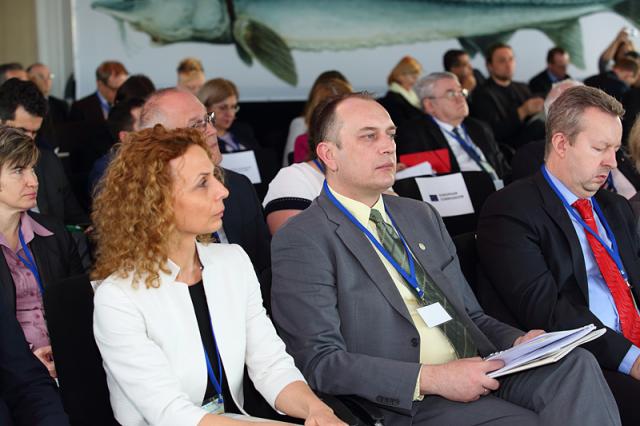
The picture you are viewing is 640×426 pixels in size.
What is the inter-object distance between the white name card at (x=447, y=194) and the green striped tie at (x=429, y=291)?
4.52ft

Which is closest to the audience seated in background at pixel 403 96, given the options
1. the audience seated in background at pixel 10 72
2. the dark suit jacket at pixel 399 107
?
the dark suit jacket at pixel 399 107

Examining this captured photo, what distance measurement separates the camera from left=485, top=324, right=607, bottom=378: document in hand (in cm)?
234

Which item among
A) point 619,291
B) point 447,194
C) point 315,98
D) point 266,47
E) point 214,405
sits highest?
point 266,47

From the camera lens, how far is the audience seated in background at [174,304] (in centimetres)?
216

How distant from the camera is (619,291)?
10.1 ft

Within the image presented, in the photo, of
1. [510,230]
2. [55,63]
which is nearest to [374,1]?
[55,63]

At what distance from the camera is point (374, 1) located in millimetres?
8703

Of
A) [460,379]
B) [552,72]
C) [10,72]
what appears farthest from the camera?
[552,72]

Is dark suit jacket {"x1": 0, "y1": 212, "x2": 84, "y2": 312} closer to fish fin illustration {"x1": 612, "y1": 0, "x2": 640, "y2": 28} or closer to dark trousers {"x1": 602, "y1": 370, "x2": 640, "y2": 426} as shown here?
dark trousers {"x1": 602, "y1": 370, "x2": 640, "y2": 426}

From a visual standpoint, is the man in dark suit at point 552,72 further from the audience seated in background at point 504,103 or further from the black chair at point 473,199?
the black chair at point 473,199

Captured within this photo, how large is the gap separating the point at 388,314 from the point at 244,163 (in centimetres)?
260

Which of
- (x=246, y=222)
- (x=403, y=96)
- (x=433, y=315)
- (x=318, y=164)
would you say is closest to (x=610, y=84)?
(x=403, y=96)

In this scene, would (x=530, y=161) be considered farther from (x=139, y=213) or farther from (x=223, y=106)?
(x=139, y=213)

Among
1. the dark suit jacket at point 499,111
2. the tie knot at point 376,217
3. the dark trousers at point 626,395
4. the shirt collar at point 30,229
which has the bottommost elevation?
the dark trousers at point 626,395
